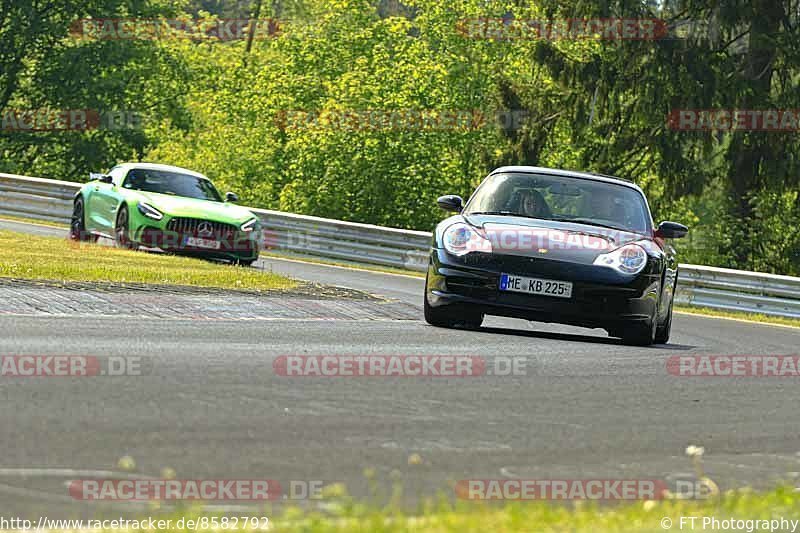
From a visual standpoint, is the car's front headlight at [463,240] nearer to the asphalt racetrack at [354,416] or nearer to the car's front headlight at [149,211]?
the asphalt racetrack at [354,416]

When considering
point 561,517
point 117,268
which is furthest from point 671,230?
point 561,517

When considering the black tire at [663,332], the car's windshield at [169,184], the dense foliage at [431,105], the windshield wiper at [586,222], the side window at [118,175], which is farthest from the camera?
the dense foliage at [431,105]

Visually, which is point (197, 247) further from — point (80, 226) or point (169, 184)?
point (80, 226)

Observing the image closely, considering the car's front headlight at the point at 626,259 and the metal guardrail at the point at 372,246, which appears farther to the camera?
the metal guardrail at the point at 372,246

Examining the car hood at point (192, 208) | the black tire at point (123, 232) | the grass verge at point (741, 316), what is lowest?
the grass verge at point (741, 316)

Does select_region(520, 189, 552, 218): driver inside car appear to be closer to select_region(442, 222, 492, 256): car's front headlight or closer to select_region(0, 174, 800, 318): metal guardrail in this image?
select_region(442, 222, 492, 256): car's front headlight

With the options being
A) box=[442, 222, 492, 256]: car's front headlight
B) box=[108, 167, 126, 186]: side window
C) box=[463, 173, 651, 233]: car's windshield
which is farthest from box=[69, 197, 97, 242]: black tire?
box=[442, 222, 492, 256]: car's front headlight

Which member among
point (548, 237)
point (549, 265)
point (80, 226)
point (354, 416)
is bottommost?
point (80, 226)

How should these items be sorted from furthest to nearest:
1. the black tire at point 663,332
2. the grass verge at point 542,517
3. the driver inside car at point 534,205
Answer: the black tire at point 663,332
the driver inside car at point 534,205
the grass verge at point 542,517

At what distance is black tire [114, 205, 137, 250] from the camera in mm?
21875

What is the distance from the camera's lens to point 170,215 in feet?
69.7

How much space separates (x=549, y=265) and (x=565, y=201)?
1.34 metres

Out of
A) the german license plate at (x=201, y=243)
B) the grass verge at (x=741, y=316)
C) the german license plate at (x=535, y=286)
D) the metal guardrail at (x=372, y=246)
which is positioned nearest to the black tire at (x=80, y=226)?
the german license plate at (x=201, y=243)

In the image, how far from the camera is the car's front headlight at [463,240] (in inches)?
508
